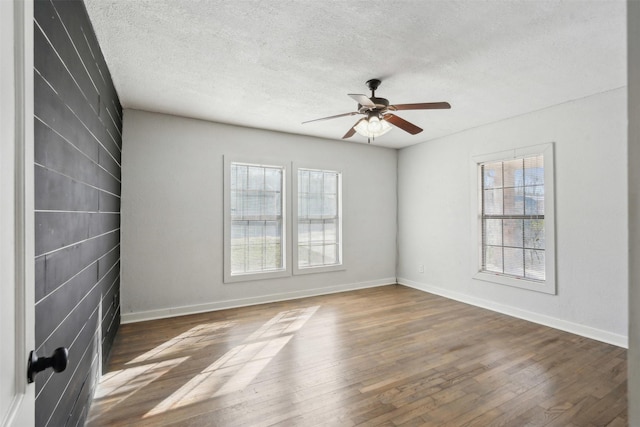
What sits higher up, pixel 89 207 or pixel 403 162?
pixel 403 162

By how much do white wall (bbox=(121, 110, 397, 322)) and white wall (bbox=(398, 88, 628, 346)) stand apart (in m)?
2.20

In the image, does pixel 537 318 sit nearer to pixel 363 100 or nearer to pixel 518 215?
pixel 518 215

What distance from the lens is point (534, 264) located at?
13.0ft

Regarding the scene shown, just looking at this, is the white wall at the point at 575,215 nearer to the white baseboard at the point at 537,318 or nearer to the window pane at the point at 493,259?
the white baseboard at the point at 537,318

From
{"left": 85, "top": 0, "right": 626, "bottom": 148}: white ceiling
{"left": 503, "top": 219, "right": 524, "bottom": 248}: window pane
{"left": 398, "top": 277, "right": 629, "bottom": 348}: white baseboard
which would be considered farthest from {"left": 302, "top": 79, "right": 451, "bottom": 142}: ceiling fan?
{"left": 398, "top": 277, "right": 629, "bottom": 348}: white baseboard

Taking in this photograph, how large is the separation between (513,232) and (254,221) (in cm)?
356

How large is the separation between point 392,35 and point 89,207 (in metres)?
2.38

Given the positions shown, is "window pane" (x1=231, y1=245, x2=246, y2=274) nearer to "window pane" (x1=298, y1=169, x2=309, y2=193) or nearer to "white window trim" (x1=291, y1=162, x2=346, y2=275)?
"white window trim" (x1=291, y1=162, x2=346, y2=275)

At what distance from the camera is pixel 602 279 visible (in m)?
3.30

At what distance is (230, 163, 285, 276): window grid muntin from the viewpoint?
4.56 m

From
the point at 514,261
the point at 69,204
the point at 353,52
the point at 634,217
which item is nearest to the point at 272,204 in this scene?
the point at 353,52
